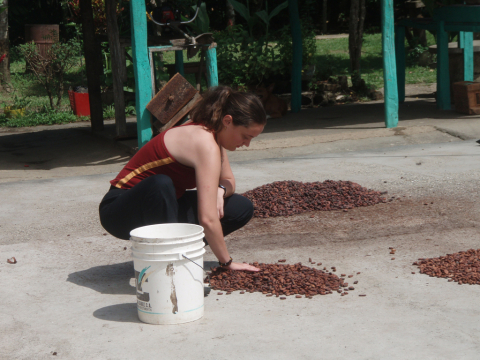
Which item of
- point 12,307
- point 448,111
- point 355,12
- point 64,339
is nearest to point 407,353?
point 64,339

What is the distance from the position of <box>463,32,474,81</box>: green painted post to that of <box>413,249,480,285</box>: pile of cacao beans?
745cm

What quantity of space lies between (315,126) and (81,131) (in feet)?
14.3

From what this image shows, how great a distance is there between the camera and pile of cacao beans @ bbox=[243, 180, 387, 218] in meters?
5.07

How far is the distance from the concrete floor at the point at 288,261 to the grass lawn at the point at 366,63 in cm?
757

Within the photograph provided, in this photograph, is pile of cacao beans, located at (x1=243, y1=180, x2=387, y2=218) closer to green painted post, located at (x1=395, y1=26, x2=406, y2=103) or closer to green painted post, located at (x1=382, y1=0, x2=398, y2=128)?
green painted post, located at (x1=382, y1=0, x2=398, y2=128)

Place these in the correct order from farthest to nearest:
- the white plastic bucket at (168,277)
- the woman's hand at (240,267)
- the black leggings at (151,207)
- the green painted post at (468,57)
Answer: the green painted post at (468,57), the woman's hand at (240,267), the black leggings at (151,207), the white plastic bucket at (168,277)

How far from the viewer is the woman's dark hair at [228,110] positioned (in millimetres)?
3129

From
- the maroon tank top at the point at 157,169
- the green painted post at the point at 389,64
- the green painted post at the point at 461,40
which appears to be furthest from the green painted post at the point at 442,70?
the maroon tank top at the point at 157,169

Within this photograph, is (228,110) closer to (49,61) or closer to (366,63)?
(49,61)

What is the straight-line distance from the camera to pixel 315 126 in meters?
9.34

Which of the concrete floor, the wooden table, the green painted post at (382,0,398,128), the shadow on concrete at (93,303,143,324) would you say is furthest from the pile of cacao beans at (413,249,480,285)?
the wooden table

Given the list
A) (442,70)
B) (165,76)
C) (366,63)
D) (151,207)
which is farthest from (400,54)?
(151,207)

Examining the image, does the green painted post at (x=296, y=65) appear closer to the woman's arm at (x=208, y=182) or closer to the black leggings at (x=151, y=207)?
the black leggings at (x=151, y=207)

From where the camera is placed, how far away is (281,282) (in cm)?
334
